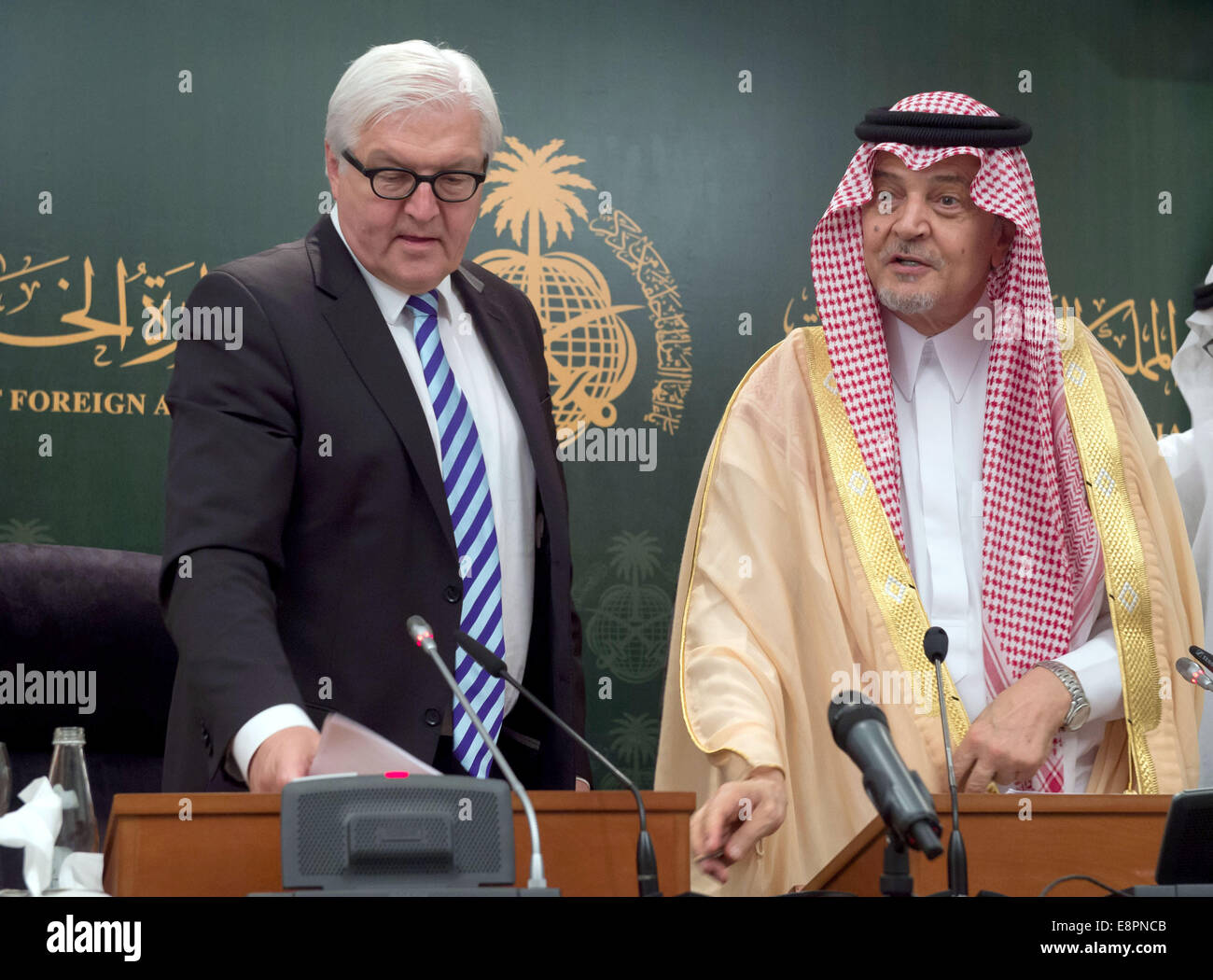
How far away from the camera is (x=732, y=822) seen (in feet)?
7.22

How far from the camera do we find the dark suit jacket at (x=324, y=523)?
7.10ft

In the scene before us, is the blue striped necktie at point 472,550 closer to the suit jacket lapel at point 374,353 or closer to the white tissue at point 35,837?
the suit jacket lapel at point 374,353

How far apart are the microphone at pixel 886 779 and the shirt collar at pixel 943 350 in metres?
1.39

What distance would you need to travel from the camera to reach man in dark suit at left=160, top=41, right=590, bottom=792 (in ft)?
7.14

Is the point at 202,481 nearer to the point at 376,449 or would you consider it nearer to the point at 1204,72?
the point at 376,449

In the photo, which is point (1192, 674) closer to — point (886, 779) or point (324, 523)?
point (886, 779)

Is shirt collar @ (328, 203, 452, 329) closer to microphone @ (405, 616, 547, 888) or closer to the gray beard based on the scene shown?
microphone @ (405, 616, 547, 888)

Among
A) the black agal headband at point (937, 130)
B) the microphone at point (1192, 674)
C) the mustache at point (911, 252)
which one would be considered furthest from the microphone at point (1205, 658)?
the black agal headband at point (937, 130)

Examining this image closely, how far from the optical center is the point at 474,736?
91.0 inches

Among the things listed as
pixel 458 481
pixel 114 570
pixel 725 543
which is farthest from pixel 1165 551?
pixel 114 570

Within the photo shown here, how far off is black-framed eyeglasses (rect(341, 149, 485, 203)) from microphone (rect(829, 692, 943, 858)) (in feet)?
3.73

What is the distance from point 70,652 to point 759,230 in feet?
6.82

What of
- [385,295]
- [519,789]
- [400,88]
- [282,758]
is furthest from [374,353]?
[519,789]

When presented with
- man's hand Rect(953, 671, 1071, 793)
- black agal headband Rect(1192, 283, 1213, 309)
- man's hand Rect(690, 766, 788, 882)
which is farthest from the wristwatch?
black agal headband Rect(1192, 283, 1213, 309)
